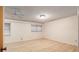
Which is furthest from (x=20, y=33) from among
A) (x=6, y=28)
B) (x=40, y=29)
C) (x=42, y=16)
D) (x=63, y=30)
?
(x=63, y=30)

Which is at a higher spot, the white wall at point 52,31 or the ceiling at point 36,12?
the ceiling at point 36,12

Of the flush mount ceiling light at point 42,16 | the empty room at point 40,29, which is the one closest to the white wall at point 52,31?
the empty room at point 40,29

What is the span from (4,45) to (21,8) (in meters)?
0.63

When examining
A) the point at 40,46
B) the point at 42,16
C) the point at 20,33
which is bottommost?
the point at 40,46

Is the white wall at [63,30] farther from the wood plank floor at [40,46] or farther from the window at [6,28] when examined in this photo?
the window at [6,28]

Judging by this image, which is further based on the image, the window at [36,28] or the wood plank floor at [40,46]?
the window at [36,28]

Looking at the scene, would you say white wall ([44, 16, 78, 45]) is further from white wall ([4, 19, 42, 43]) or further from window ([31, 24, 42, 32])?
white wall ([4, 19, 42, 43])

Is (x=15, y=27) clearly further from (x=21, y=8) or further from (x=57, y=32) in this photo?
(x=57, y=32)

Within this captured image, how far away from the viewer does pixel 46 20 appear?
1472mm

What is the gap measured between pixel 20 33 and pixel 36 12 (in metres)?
0.44

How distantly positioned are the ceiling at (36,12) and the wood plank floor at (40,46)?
0.39 metres

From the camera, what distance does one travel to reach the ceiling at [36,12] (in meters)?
1.32

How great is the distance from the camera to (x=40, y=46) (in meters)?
1.42

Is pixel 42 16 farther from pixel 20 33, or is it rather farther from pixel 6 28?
pixel 6 28
